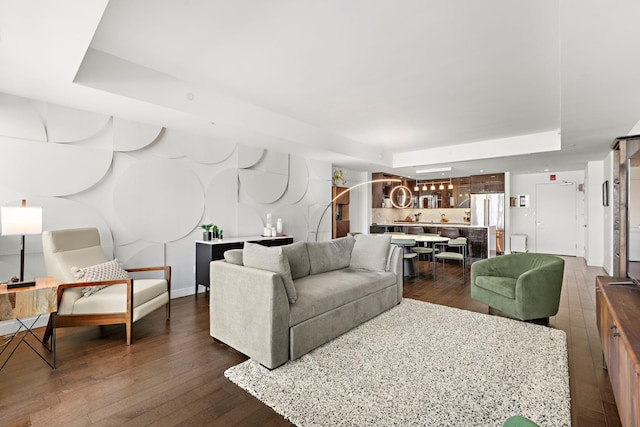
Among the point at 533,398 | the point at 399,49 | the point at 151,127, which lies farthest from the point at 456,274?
the point at 151,127

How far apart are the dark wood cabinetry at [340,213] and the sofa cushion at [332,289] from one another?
11.3ft

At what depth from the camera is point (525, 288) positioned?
3252mm

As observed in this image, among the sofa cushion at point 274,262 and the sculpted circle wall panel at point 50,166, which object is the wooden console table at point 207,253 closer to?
the sculpted circle wall panel at point 50,166

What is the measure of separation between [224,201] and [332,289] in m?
2.79

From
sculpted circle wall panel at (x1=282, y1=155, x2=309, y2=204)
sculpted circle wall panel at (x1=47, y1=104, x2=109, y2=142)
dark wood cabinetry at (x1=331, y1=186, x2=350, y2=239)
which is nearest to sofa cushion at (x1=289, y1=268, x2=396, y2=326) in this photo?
sculpted circle wall panel at (x1=282, y1=155, x2=309, y2=204)

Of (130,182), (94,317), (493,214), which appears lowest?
(94,317)

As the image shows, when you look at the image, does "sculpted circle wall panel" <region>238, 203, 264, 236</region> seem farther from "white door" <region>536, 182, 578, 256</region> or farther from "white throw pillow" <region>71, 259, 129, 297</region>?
"white door" <region>536, 182, 578, 256</region>

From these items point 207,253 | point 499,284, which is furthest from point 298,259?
point 499,284

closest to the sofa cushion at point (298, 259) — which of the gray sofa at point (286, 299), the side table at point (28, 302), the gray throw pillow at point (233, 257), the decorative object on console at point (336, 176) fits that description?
the gray sofa at point (286, 299)

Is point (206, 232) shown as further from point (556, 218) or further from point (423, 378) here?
point (556, 218)

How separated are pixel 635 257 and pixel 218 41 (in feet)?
12.5

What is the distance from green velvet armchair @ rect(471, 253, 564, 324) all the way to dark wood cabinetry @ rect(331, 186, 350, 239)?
3.91m

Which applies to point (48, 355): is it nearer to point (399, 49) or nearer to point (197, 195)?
point (197, 195)

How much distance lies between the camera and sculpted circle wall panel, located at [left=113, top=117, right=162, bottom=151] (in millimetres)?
3869
